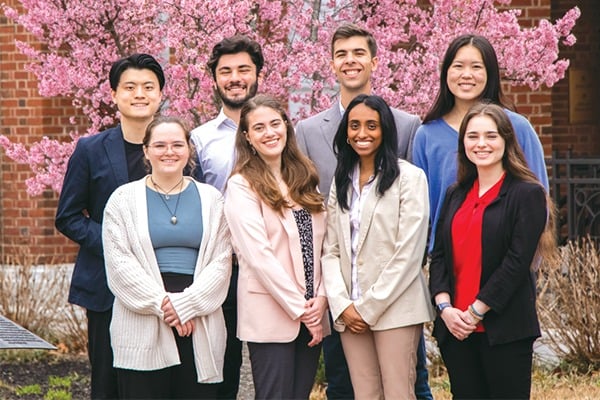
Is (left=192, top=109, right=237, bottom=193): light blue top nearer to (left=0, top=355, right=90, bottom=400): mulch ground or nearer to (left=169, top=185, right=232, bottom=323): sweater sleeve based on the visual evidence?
(left=169, top=185, right=232, bottom=323): sweater sleeve

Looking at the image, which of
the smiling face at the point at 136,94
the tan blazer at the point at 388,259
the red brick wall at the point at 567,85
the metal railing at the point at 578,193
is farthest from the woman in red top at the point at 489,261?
the red brick wall at the point at 567,85

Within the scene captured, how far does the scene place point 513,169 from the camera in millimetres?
5164

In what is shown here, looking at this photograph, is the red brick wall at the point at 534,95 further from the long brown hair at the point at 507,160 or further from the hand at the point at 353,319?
the hand at the point at 353,319

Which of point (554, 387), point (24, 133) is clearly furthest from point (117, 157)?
point (24, 133)

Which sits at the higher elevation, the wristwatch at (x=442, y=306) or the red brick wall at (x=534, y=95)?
the red brick wall at (x=534, y=95)

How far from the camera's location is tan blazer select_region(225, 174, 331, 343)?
5.22 metres

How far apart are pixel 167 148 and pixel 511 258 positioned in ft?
5.53

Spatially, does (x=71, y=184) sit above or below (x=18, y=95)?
below

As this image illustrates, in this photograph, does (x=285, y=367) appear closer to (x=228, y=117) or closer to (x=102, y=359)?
(x=102, y=359)

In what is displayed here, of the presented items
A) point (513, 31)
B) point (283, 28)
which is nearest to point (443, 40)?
point (513, 31)

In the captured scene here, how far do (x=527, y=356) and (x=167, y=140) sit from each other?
1.96 meters

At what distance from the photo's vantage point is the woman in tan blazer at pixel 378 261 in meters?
5.25

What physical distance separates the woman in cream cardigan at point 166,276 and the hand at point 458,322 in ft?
3.50

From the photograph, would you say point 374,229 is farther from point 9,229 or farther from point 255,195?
point 9,229
